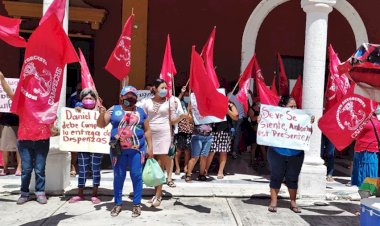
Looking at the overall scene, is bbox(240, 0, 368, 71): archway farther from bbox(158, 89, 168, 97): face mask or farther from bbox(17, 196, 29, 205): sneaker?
bbox(17, 196, 29, 205): sneaker

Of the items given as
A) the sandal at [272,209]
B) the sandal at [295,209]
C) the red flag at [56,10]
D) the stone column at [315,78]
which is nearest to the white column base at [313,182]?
the stone column at [315,78]

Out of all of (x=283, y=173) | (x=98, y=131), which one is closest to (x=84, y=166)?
(x=98, y=131)

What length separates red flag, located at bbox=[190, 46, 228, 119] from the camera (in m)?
6.25

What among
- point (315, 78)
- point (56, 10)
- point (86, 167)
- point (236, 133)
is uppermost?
point (56, 10)

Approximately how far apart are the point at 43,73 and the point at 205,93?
2.19m

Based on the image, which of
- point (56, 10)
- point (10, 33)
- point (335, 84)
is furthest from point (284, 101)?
point (10, 33)

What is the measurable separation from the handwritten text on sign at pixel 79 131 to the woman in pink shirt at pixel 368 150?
12.1 ft

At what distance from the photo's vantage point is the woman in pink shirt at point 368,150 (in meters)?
6.43

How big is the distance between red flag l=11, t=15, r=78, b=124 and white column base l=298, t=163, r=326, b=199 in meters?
3.82

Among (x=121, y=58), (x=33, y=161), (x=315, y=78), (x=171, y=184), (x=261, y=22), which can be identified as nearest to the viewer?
(x=33, y=161)

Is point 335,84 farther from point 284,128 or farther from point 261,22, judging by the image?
point 261,22

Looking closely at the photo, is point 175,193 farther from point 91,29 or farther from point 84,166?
point 91,29

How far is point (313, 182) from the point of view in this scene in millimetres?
6871

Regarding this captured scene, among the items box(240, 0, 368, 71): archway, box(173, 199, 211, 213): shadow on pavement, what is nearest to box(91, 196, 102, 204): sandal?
box(173, 199, 211, 213): shadow on pavement
